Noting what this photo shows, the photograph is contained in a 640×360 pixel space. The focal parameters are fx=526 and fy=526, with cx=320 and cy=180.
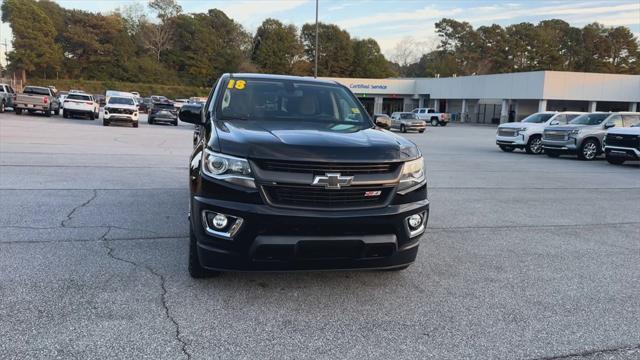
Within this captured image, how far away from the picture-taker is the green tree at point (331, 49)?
10869 cm

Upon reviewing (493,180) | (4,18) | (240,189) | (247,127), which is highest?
(4,18)

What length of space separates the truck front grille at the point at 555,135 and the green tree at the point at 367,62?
90.2m

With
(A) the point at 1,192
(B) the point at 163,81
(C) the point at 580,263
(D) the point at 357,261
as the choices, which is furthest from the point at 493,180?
(B) the point at 163,81

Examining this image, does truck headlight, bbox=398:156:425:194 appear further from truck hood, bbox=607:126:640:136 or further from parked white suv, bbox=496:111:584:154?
parked white suv, bbox=496:111:584:154

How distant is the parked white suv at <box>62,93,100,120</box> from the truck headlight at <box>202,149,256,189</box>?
30.7 metres

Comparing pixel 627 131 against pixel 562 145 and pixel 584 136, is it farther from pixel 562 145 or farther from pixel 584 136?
pixel 562 145

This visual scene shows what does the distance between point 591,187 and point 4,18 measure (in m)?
102

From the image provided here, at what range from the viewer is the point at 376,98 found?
7575 cm

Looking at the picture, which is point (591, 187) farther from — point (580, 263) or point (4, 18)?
point (4, 18)

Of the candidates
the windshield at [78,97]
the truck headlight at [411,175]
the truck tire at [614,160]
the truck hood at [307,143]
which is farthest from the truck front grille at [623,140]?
the windshield at [78,97]

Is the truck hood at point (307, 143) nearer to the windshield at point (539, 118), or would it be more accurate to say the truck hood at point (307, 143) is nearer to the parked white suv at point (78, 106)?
the windshield at point (539, 118)

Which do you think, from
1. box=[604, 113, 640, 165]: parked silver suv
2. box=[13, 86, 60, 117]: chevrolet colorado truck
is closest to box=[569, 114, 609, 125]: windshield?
box=[604, 113, 640, 165]: parked silver suv

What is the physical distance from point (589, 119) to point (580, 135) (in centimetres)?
153

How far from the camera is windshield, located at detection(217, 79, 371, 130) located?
17.2 feet
